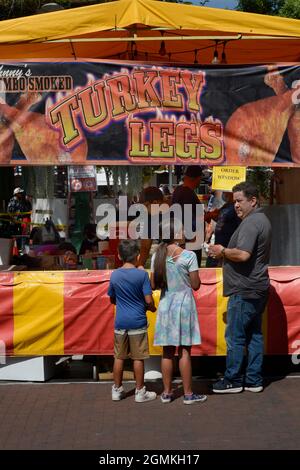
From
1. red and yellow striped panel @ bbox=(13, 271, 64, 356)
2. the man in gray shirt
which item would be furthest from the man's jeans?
red and yellow striped panel @ bbox=(13, 271, 64, 356)

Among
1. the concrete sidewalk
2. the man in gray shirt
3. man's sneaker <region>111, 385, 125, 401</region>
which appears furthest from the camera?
man's sneaker <region>111, 385, 125, 401</region>

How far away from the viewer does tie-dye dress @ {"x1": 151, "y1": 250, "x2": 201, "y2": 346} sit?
6.27 metres

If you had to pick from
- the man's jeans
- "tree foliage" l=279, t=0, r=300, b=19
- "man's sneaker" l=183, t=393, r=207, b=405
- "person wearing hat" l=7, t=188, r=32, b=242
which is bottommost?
"man's sneaker" l=183, t=393, r=207, b=405

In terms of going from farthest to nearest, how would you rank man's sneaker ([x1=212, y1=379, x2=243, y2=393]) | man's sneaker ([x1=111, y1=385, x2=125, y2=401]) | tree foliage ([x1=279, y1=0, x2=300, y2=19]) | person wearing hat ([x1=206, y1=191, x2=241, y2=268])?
tree foliage ([x1=279, y1=0, x2=300, y2=19]) < person wearing hat ([x1=206, y1=191, x2=241, y2=268]) < man's sneaker ([x1=212, y1=379, x2=243, y2=393]) < man's sneaker ([x1=111, y1=385, x2=125, y2=401])

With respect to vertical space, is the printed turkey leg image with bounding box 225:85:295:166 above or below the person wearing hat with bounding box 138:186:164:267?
above

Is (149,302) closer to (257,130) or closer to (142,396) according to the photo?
(142,396)

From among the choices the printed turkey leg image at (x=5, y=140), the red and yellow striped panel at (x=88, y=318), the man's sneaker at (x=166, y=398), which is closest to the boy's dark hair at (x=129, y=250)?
the red and yellow striped panel at (x=88, y=318)

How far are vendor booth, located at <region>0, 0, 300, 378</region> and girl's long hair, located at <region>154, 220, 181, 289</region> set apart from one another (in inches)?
32.8

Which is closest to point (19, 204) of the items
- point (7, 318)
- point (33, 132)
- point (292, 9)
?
point (292, 9)

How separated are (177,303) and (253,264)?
0.77 m

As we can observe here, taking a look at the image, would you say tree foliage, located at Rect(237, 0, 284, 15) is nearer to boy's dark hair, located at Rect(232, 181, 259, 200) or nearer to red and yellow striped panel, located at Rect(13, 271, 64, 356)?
boy's dark hair, located at Rect(232, 181, 259, 200)

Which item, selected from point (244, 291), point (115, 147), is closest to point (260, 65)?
point (115, 147)

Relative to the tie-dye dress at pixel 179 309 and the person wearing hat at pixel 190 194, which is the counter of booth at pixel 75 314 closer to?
the tie-dye dress at pixel 179 309

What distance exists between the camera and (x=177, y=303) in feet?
20.7
